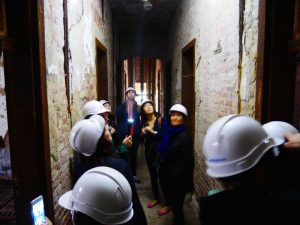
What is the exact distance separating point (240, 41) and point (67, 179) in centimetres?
222

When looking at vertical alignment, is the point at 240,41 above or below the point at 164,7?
below

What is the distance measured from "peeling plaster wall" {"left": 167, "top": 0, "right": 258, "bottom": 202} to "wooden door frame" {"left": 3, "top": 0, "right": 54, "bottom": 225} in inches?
69.0

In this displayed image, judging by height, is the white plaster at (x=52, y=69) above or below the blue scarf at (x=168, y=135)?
Answer: above

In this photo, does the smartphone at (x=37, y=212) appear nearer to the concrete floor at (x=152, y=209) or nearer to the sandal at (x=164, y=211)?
the concrete floor at (x=152, y=209)

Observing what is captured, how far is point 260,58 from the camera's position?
206cm

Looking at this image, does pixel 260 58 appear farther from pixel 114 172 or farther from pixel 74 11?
pixel 74 11

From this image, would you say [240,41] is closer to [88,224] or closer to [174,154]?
[174,154]

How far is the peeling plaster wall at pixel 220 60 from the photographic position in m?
2.35

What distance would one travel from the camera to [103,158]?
79.0 inches

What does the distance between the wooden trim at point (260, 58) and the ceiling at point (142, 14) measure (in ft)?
13.6

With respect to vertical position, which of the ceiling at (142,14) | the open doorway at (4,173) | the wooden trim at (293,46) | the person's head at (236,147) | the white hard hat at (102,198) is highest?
the ceiling at (142,14)

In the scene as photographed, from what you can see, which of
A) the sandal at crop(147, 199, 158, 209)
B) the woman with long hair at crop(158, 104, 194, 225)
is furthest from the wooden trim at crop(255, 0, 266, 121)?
the sandal at crop(147, 199, 158, 209)

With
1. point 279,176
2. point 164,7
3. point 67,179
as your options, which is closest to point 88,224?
point 279,176

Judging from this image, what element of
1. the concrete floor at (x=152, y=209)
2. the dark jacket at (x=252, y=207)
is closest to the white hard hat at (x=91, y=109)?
the concrete floor at (x=152, y=209)
